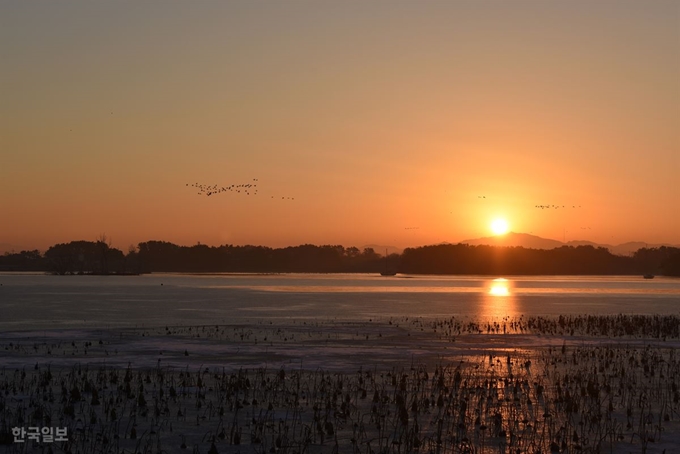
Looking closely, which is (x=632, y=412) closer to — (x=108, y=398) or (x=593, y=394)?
(x=593, y=394)

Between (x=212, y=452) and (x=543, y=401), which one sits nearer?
(x=212, y=452)

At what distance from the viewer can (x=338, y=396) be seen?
2253 centimetres

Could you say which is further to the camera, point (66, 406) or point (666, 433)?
point (66, 406)

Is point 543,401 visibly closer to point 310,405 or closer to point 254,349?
point 310,405

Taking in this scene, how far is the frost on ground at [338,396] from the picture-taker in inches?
660

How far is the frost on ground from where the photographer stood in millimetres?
16766

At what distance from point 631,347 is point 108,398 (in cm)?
2789

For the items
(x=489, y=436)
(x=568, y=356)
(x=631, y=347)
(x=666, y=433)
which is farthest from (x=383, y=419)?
(x=631, y=347)

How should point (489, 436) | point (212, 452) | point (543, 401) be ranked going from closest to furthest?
point (212, 452)
point (489, 436)
point (543, 401)

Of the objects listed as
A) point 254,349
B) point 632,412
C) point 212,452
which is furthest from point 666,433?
point 254,349

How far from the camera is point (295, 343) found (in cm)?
4000

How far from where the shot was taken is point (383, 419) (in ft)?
61.9

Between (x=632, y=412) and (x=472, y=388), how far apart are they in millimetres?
5031

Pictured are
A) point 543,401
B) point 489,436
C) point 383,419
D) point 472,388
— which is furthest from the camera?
point 472,388
